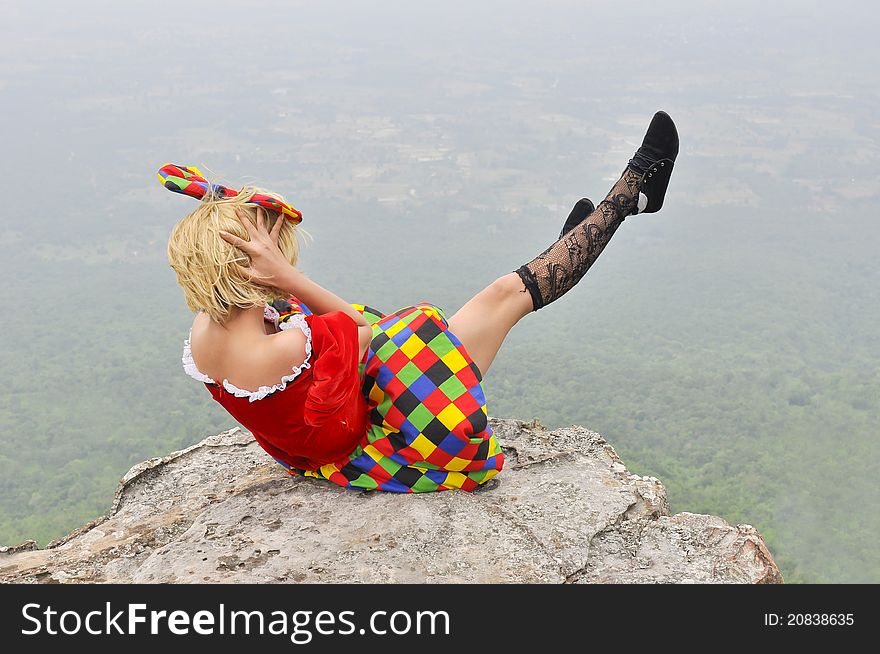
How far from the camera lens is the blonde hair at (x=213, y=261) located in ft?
7.18

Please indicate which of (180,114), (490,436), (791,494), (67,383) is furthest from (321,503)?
(180,114)

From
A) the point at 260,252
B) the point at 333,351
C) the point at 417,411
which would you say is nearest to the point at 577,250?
the point at 417,411

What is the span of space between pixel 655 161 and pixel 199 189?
2150mm

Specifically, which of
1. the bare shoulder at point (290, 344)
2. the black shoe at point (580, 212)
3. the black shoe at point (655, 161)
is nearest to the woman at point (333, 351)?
the bare shoulder at point (290, 344)

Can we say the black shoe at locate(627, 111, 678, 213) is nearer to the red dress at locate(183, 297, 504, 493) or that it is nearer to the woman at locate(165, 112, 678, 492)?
the woman at locate(165, 112, 678, 492)

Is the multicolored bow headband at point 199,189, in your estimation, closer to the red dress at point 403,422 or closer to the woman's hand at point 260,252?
the woman's hand at point 260,252

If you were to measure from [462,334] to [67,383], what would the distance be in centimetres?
2170

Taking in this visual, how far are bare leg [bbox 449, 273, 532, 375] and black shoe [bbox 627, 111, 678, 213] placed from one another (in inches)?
37.2

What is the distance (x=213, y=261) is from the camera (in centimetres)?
219

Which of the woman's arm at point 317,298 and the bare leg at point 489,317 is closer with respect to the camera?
the woman's arm at point 317,298

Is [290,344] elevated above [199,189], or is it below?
below

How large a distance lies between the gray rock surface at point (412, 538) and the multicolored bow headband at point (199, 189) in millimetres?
972

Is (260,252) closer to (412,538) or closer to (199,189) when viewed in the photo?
(199,189)

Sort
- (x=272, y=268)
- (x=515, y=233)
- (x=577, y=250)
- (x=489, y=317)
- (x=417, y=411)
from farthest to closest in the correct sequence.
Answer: (x=515, y=233), (x=577, y=250), (x=489, y=317), (x=417, y=411), (x=272, y=268)
